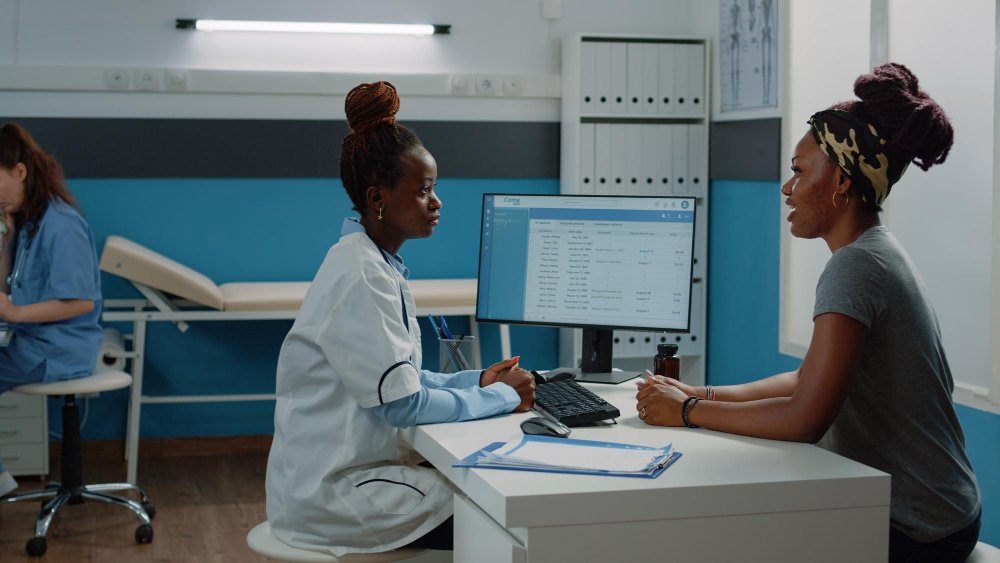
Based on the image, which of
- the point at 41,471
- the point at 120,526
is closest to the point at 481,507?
the point at 120,526

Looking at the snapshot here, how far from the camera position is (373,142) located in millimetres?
1995

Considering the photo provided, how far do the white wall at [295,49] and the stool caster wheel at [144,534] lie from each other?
1655mm

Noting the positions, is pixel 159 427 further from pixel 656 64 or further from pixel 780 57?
pixel 780 57

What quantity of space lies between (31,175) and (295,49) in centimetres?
124

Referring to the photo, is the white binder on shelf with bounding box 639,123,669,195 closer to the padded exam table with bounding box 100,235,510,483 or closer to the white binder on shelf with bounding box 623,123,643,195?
the white binder on shelf with bounding box 623,123,643,195

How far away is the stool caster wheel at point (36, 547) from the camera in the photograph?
3160mm

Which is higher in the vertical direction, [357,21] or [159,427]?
[357,21]

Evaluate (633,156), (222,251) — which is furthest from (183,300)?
(633,156)

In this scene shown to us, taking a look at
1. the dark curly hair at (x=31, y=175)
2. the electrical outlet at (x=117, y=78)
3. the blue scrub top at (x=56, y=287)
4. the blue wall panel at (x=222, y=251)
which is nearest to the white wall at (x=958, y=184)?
the blue wall panel at (x=222, y=251)

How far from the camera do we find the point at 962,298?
296 cm

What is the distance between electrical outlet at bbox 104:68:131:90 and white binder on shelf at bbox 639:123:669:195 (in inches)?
77.0

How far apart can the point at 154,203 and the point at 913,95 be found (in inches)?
124

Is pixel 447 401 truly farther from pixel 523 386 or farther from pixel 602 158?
pixel 602 158

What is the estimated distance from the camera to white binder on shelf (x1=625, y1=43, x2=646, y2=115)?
4332 mm
